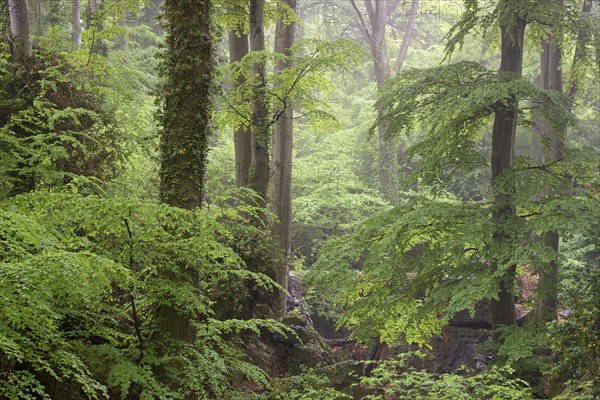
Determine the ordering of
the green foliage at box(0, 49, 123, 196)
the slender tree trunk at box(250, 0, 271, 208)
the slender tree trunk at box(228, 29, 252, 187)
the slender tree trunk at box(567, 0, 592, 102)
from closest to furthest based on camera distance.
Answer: the green foliage at box(0, 49, 123, 196) → the slender tree trunk at box(567, 0, 592, 102) → the slender tree trunk at box(250, 0, 271, 208) → the slender tree trunk at box(228, 29, 252, 187)

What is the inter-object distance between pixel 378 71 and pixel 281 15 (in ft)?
40.1

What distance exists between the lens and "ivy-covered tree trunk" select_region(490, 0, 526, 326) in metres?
9.01

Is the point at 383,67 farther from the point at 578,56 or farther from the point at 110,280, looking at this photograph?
the point at 110,280

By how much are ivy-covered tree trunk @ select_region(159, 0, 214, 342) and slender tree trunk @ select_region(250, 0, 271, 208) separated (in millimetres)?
4984

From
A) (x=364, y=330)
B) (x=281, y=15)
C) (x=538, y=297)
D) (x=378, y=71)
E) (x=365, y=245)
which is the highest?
(x=378, y=71)

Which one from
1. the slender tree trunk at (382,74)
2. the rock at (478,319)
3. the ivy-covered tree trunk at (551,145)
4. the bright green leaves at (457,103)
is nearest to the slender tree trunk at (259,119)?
the bright green leaves at (457,103)

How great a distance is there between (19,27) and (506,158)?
8240 mm

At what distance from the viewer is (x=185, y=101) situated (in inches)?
239

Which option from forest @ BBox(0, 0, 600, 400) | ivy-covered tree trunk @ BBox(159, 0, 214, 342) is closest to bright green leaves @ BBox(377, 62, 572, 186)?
forest @ BBox(0, 0, 600, 400)

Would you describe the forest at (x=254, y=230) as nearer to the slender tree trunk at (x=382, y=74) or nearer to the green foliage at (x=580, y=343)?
the green foliage at (x=580, y=343)

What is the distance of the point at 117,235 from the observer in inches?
206

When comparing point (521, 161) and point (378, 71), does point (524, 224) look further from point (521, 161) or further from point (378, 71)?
point (378, 71)

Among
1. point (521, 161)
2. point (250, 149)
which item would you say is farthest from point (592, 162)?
point (250, 149)

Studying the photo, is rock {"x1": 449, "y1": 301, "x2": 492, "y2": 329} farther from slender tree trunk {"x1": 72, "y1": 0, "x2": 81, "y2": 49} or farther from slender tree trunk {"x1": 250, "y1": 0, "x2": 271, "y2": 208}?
slender tree trunk {"x1": 72, "y1": 0, "x2": 81, "y2": 49}
